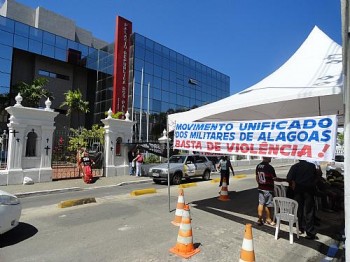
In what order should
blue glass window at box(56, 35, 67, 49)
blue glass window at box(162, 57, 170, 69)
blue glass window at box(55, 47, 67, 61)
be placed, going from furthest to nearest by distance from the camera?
blue glass window at box(162, 57, 170, 69) → blue glass window at box(56, 35, 67, 49) → blue glass window at box(55, 47, 67, 61)

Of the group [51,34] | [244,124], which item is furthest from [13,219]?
[51,34]

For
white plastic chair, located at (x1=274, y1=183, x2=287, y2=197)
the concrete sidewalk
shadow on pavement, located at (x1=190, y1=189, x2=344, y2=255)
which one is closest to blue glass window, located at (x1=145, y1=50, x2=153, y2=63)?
the concrete sidewalk

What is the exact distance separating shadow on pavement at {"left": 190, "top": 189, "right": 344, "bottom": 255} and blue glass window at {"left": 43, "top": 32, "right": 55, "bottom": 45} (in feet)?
96.1

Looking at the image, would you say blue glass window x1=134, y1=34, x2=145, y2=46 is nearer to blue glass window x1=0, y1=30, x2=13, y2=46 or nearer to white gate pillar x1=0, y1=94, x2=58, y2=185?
blue glass window x1=0, y1=30, x2=13, y2=46

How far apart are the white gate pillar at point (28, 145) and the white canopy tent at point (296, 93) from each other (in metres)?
8.02

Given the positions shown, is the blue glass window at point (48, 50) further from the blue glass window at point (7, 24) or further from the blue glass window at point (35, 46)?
the blue glass window at point (7, 24)

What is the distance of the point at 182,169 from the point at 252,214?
7.28 m

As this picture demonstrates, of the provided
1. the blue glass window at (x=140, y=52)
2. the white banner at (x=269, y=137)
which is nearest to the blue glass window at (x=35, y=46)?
the blue glass window at (x=140, y=52)

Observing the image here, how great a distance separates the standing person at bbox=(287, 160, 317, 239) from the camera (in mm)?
6695

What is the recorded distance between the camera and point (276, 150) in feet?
21.6

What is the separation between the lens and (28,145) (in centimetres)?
1462

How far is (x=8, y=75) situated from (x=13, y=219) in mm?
28919

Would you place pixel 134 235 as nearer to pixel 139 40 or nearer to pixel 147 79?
pixel 147 79

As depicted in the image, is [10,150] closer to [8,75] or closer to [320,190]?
[320,190]
